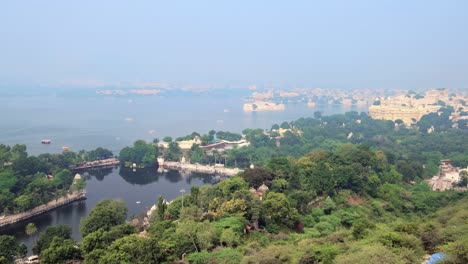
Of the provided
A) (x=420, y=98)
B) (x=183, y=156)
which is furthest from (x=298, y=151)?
(x=420, y=98)

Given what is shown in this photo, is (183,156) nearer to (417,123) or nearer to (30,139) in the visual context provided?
(30,139)

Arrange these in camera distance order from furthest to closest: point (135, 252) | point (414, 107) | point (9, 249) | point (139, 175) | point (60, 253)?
1. point (414, 107)
2. point (139, 175)
3. point (9, 249)
4. point (60, 253)
5. point (135, 252)

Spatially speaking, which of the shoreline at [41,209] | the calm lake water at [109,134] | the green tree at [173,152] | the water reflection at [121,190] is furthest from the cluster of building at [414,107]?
the shoreline at [41,209]

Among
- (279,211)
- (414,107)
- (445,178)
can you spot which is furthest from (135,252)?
(414,107)

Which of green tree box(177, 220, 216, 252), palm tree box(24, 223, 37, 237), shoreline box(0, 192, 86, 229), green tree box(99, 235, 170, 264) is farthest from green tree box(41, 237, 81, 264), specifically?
shoreline box(0, 192, 86, 229)

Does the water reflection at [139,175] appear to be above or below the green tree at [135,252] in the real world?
below

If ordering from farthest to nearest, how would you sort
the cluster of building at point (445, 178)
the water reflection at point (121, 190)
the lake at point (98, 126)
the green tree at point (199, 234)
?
the lake at point (98, 126) < the cluster of building at point (445, 178) < the water reflection at point (121, 190) < the green tree at point (199, 234)

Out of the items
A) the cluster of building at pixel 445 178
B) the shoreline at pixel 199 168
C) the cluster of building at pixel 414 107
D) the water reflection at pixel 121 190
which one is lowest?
the water reflection at pixel 121 190

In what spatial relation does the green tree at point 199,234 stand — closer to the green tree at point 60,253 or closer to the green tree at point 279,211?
the green tree at point 279,211

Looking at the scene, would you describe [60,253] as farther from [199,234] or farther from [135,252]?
[199,234]
